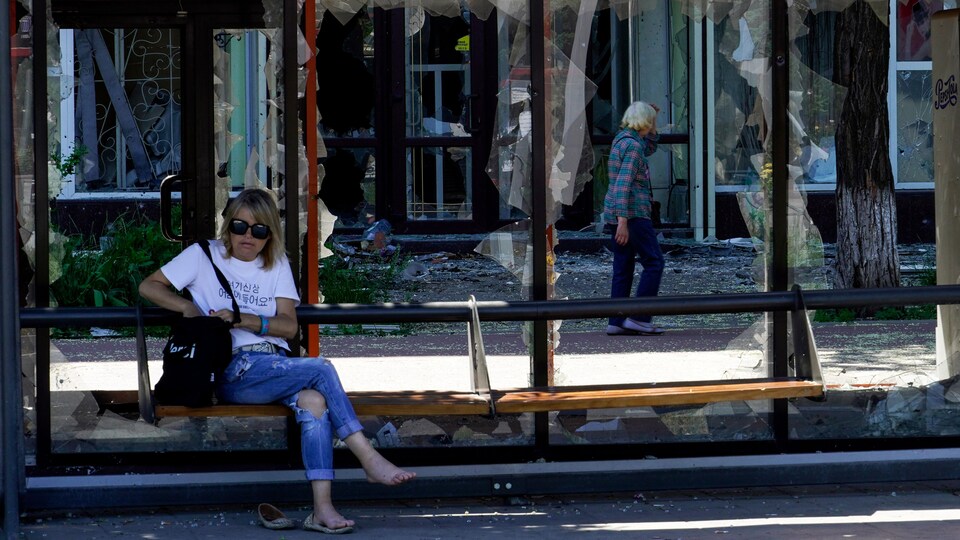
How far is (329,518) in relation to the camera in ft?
18.3

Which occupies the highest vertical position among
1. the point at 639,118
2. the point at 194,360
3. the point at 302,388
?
the point at 639,118

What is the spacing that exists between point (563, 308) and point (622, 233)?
416cm

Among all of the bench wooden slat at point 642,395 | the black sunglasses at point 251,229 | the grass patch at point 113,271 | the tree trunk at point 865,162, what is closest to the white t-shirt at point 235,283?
the black sunglasses at point 251,229

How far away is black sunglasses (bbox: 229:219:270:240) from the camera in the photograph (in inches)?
230

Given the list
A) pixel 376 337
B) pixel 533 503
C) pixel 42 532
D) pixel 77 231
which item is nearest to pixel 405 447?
pixel 533 503

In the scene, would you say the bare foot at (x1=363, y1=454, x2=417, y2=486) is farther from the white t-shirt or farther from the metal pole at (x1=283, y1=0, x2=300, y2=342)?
the metal pole at (x1=283, y1=0, x2=300, y2=342)

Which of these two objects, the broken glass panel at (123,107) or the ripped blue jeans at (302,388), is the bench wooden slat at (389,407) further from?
the broken glass panel at (123,107)

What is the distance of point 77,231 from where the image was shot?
15.6m

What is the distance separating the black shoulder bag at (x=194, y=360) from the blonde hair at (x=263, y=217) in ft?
1.22

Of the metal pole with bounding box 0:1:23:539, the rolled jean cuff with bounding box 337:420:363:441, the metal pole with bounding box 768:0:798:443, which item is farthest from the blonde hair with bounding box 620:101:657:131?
the metal pole with bounding box 0:1:23:539

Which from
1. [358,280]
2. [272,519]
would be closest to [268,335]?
[272,519]

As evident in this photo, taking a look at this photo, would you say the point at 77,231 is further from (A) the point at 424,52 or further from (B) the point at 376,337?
(B) the point at 376,337

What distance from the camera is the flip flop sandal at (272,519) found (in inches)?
223

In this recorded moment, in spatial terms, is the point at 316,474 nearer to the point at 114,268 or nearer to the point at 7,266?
the point at 7,266
